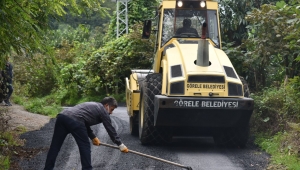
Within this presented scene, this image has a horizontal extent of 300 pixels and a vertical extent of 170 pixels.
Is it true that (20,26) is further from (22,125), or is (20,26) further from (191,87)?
(22,125)

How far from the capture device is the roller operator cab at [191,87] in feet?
A: 34.5

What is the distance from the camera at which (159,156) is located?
34.2 ft

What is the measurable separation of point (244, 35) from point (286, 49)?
360 centimetres

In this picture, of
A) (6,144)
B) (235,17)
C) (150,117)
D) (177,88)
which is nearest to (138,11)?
(235,17)

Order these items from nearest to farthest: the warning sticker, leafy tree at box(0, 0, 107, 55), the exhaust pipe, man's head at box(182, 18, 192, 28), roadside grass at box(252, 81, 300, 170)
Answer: leafy tree at box(0, 0, 107, 55), roadside grass at box(252, 81, 300, 170), the warning sticker, the exhaust pipe, man's head at box(182, 18, 192, 28)

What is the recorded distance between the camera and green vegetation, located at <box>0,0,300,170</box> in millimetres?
9484

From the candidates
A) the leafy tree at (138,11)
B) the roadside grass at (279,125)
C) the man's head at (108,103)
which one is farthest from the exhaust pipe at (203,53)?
the leafy tree at (138,11)

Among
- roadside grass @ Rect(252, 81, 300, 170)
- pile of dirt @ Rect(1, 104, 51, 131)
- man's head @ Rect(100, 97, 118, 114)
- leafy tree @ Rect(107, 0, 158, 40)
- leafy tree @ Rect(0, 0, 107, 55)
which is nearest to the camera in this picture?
leafy tree @ Rect(0, 0, 107, 55)

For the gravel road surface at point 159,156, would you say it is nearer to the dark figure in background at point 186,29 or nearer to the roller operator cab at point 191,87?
the roller operator cab at point 191,87

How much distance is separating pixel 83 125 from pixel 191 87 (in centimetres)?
289

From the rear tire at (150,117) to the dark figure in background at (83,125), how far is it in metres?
2.61

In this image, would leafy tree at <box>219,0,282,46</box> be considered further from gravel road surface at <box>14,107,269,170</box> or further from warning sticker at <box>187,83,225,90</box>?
Result: warning sticker at <box>187,83,225,90</box>

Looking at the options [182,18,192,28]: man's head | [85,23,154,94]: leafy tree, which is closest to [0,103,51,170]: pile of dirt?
[182,18,192,28]: man's head

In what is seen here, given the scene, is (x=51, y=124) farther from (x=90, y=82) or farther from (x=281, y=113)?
(x=90, y=82)
